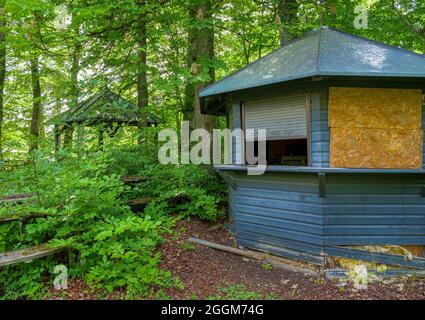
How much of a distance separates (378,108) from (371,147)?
61cm

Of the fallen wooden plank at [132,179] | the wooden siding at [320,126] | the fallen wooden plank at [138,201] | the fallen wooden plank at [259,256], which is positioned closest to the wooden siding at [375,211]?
the wooden siding at [320,126]

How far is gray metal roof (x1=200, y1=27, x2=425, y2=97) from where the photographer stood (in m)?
4.16

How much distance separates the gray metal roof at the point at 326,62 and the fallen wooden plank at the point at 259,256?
2816mm

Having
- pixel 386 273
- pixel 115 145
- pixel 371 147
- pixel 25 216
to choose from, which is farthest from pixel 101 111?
pixel 386 273

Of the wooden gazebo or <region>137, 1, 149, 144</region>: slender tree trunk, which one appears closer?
<region>137, 1, 149, 144</region>: slender tree trunk

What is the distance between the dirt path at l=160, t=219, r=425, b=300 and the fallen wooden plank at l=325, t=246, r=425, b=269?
238mm

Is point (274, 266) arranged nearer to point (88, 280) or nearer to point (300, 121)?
point (300, 121)

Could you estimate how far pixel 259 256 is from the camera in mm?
5246

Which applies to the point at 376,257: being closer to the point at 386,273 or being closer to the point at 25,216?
the point at 386,273

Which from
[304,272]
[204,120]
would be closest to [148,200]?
[204,120]

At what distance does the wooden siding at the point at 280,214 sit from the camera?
4.79 meters

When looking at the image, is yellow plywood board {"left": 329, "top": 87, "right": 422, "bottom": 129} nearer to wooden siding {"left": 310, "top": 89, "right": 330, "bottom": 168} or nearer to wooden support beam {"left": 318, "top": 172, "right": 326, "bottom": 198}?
wooden siding {"left": 310, "top": 89, "right": 330, "bottom": 168}

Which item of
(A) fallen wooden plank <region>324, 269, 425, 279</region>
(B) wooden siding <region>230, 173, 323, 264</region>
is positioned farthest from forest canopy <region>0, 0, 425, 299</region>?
(A) fallen wooden plank <region>324, 269, 425, 279</region>

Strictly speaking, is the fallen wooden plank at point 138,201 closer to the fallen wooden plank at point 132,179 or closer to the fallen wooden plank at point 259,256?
the fallen wooden plank at point 132,179
